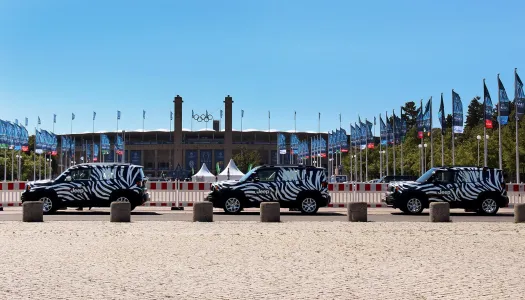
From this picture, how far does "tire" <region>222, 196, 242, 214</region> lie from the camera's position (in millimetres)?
25906

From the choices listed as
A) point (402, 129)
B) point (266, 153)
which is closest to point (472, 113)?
point (266, 153)

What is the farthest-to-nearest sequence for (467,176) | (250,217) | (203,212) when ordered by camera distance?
1. (467,176)
2. (250,217)
3. (203,212)

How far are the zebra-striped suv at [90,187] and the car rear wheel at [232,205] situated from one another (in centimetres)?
300

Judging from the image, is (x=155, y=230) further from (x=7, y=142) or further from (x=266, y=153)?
(x=266, y=153)

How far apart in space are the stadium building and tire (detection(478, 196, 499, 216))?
12971 cm

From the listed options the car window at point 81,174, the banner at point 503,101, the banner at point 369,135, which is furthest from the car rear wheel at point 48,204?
the banner at point 369,135

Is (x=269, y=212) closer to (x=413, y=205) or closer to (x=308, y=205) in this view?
(x=308, y=205)

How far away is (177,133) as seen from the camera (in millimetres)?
160625

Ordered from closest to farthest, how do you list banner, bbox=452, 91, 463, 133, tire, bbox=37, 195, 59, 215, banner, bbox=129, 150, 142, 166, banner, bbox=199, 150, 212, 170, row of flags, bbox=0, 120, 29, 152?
tire, bbox=37, 195, 59, 215 → banner, bbox=452, 91, 463, 133 → row of flags, bbox=0, 120, 29, 152 → banner, bbox=129, 150, 142, 166 → banner, bbox=199, 150, 212, 170

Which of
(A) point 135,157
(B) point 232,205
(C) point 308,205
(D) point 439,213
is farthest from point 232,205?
(A) point 135,157

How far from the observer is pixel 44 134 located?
87250mm

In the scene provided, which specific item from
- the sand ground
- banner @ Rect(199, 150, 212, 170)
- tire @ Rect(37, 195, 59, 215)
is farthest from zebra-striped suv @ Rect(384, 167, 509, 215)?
banner @ Rect(199, 150, 212, 170)

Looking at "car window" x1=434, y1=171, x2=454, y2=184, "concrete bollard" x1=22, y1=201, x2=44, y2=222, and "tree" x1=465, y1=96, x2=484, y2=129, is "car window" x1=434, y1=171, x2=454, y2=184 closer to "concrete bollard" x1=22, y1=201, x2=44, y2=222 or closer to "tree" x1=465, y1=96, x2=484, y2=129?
"concrete bollard" x1=22, y1=201, x2=44, y2=222

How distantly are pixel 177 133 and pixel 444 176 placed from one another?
447ft
